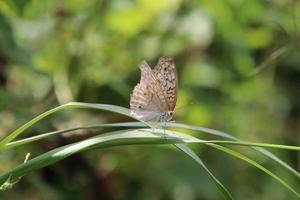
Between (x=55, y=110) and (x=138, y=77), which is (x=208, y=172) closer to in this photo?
(x=55, y=110)

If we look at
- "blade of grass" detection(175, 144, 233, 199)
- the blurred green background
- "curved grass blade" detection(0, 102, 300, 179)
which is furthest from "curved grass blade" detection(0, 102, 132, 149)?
the blurred green background

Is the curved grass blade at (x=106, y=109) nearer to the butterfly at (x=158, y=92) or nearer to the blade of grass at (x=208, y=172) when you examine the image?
the blade of grass at (x=208, y=172)

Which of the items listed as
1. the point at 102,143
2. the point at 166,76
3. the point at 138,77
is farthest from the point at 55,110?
the point at 138,77

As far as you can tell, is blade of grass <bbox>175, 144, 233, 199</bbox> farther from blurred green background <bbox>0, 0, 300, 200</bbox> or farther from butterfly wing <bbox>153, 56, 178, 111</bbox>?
blurred green background <bbox>0, 0, 300, 200</bbox>

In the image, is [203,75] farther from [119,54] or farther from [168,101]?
[168,101]

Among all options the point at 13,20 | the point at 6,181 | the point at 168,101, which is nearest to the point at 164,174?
the point at 13,20
